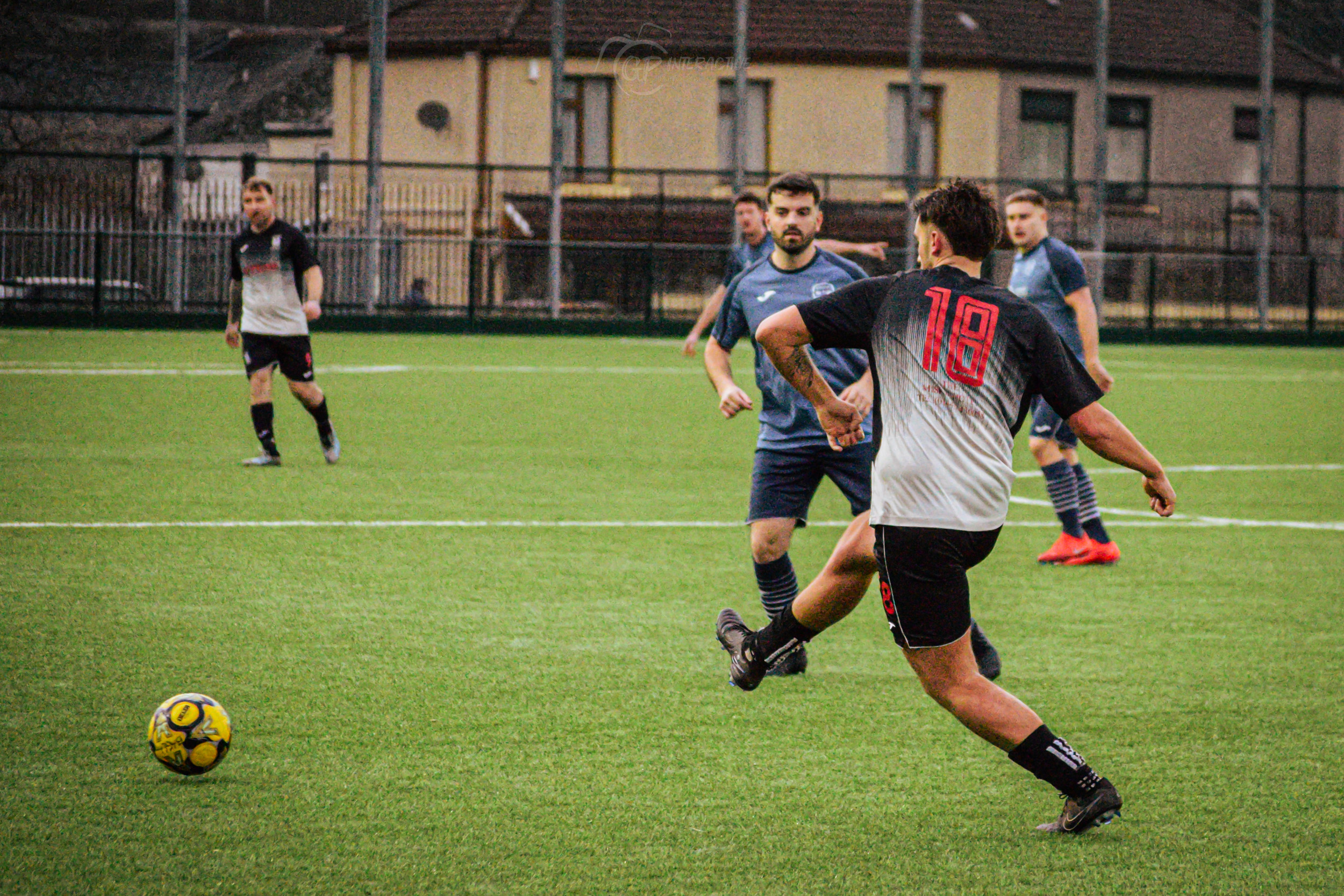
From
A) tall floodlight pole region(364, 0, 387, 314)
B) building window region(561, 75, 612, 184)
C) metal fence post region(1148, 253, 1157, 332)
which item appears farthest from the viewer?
building window region(561, 75, 612, 184)

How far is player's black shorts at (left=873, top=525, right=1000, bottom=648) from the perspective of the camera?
4.50 m

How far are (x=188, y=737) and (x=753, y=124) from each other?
119ft

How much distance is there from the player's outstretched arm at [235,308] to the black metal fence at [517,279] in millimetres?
17035

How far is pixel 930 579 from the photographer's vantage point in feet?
14.8

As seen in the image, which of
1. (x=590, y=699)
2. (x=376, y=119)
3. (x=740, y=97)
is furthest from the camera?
(x=740, y=97)

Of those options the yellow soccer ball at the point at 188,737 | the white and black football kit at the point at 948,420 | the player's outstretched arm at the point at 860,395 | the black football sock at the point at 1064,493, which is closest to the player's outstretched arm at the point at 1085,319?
the black football sock at the point at 1064,493

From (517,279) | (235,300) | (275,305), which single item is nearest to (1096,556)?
(275,305)

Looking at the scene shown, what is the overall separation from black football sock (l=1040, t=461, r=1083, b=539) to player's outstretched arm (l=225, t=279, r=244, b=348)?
6.72 m

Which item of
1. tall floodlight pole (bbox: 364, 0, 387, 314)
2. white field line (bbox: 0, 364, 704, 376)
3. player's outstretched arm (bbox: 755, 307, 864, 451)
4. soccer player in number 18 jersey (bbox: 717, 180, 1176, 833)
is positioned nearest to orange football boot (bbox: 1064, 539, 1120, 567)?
player's outstretched arm (bbox: 755, 307, 864, 451)

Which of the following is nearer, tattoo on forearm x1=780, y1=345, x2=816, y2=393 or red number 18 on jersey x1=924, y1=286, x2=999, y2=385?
red number 18 on jersey x1=924, y1=286, x2=999, y2=385

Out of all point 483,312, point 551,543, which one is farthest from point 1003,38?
point 551,543

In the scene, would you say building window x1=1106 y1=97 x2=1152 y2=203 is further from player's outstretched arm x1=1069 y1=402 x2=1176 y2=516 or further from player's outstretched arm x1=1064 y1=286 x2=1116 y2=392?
player's outstretched arm x1=1069 y1=402 x2=1176 y2=516

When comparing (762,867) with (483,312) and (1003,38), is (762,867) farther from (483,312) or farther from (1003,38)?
(1003,38)
